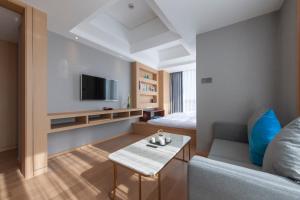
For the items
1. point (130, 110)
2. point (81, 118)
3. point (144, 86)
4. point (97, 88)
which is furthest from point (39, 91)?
point (144, 86)

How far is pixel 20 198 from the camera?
4.41 feet

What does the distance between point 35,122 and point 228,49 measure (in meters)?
3.09

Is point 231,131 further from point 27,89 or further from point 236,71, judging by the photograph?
point 27,89

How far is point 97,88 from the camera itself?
119 inches

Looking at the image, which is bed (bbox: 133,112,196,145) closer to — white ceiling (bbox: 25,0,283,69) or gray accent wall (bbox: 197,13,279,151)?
gray accent wall (bbox: 197,13,279,151)

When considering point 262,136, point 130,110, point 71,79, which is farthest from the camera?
point 130,110

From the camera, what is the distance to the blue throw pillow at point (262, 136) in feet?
3.68

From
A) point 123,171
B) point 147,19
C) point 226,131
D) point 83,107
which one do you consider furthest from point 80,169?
point 147,19

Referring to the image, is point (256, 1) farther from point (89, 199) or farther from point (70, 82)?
point (70, 82)

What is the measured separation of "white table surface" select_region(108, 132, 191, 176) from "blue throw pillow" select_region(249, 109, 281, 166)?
0.72 m

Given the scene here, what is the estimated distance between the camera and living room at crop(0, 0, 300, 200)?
926 millimetres

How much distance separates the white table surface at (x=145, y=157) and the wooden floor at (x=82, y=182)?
448 mm

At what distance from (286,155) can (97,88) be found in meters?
3.07

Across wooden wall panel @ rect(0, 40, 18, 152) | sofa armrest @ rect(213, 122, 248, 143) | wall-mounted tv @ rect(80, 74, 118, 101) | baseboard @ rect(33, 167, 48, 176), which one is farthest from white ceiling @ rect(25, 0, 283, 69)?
baseboard @ rect(33, 167, 48, 176)
